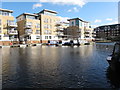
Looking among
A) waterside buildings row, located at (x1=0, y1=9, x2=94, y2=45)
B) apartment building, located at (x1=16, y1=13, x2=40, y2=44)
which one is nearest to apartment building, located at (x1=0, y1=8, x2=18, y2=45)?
waterside buildings row, located at (x1=0, y1=9, x2=94, y2=45)

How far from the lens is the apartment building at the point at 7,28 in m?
70.0

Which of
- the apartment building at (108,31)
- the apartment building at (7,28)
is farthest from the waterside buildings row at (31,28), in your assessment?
the apartment building at (108,31)

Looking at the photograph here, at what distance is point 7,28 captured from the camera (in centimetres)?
7212

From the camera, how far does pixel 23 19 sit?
84.4m

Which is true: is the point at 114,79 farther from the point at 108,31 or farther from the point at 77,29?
the point at 108,31

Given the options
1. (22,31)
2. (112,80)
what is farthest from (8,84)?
(22,31)

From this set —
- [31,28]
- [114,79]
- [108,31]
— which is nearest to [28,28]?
[31,28]

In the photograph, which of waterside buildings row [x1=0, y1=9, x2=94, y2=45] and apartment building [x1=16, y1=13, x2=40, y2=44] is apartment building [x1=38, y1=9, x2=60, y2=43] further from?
apartment building [x1=16, y1=13, x2=40, y2=44]

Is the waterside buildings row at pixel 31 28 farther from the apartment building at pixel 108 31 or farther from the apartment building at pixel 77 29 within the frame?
the apartment building at pixel 108 31

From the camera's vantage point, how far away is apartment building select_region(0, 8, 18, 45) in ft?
230

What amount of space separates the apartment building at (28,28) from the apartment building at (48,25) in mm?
3022

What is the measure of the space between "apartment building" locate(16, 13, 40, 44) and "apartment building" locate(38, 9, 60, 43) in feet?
9.92

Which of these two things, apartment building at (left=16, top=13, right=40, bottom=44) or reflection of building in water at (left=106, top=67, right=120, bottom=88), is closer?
reflection of building in water at (left=106, top=67, right=120, bottom=88)

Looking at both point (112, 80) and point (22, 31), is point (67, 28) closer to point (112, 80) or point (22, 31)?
point (22, 31)
